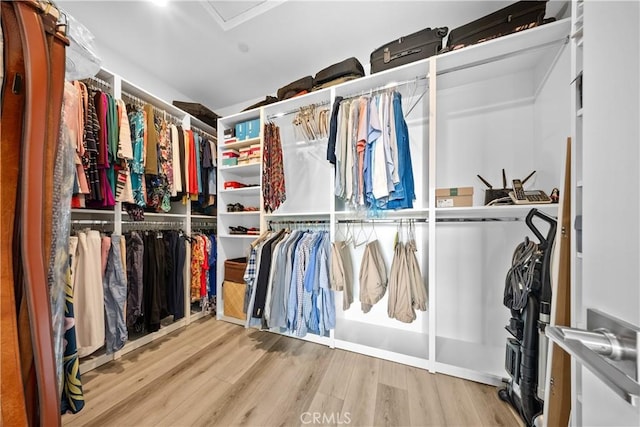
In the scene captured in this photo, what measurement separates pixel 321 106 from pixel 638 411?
2278 mm

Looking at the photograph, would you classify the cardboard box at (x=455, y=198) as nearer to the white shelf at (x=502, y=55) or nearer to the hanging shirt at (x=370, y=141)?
the hanging shirt at (x=370, y=141)

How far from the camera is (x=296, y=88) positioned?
2107 mm

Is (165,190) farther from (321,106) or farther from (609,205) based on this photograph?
(609,205)

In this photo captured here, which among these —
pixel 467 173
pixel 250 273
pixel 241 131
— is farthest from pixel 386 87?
pixel 250 273

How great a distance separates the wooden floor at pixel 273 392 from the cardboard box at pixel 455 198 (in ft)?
4.03

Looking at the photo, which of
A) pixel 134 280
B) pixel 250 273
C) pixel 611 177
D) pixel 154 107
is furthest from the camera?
pixel 154 107

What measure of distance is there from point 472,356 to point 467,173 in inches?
58.6

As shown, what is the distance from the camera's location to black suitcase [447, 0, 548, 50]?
1.35 m

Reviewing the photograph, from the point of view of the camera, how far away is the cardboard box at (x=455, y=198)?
156 cm

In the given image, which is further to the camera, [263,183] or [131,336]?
[263,183]

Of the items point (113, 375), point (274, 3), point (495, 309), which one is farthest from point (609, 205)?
point (113, 375)

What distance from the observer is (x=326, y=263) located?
1766 millimetres

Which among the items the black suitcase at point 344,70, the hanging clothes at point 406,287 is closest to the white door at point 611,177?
the hanging clothes at point 406,287

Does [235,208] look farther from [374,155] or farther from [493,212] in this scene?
[493,212]
